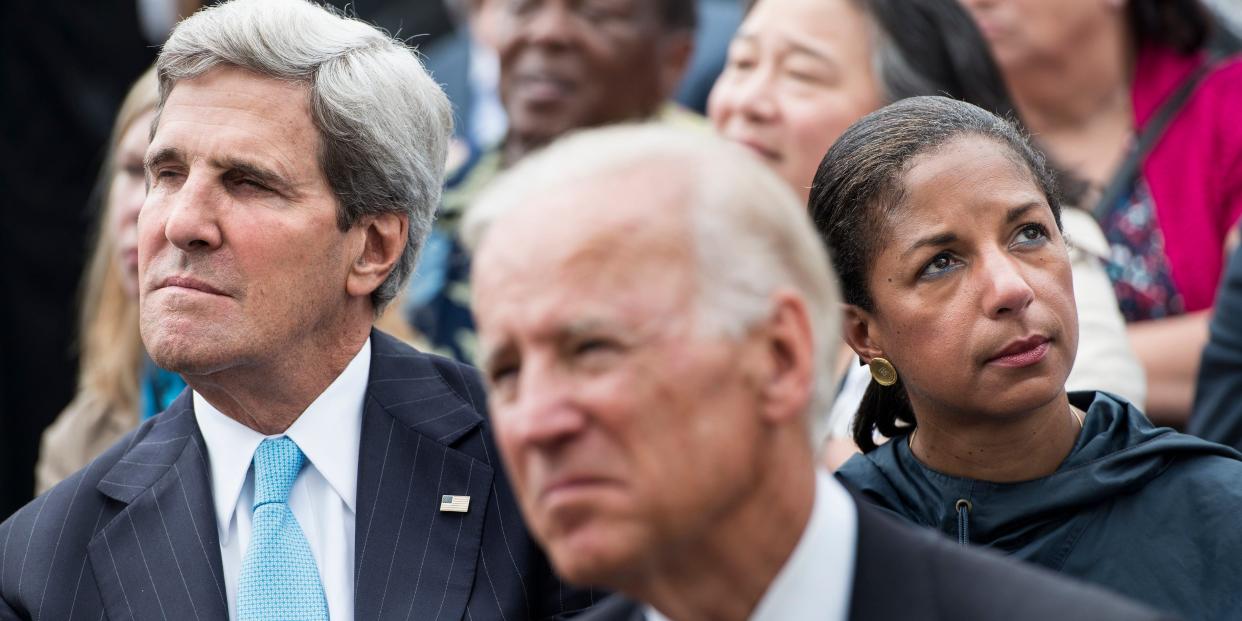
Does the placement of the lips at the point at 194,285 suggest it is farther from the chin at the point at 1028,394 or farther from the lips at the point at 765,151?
the lips at the point at 765,151

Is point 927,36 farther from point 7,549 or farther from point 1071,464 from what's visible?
point 7,549

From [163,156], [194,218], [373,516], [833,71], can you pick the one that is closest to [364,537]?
[373,516]

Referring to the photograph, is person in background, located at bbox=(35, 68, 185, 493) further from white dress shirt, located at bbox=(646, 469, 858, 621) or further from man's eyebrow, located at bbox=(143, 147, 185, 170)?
white dress shirt, located at bbox=(646, 469, 858, 621)

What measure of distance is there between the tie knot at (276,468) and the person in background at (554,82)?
2.32 metres

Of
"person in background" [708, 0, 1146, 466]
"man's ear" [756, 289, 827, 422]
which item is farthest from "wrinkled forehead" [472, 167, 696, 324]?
"person in background" [708, 0, 1146, 466]

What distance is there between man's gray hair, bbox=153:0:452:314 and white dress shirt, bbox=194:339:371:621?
311 millimetres

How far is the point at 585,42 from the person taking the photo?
580 centimetres

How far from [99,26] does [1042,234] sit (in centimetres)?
489

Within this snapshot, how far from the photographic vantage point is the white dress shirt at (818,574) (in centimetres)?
227

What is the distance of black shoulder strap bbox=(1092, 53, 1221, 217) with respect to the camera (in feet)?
15.5

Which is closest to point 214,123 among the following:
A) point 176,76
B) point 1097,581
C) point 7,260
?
point 176,76

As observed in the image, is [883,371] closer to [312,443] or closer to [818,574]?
[818,574]

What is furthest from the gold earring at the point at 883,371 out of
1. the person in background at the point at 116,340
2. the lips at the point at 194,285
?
the person in background at the point at 116,340

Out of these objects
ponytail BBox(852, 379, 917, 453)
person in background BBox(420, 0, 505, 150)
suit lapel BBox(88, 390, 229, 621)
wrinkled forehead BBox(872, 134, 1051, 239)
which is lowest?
person in background BBox(420, 0, 505, 150)
